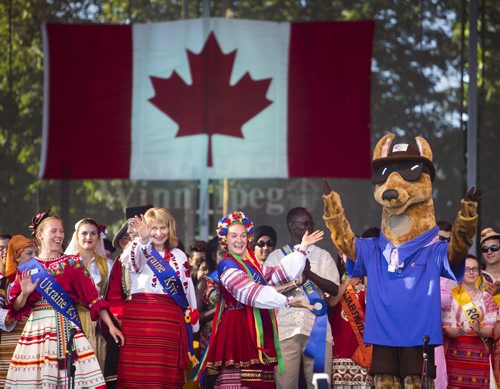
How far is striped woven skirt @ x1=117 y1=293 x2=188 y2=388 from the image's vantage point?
848 centimetres

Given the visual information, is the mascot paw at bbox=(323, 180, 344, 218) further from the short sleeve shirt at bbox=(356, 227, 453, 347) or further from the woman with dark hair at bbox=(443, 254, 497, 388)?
the woman with dark hair at bbox=(443, 254, 497, 388)

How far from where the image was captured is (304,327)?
30.9ft

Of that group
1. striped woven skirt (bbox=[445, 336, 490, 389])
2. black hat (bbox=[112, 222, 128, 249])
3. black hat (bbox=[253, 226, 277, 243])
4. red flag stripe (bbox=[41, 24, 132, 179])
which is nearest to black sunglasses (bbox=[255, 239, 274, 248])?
black hat (bbox=[253, 226, 277, 243])

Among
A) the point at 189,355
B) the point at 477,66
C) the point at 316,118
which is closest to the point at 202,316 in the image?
the point at 189,355

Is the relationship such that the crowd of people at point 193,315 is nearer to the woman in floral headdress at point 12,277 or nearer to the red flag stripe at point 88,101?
the woman in floral headdress at point 12,277

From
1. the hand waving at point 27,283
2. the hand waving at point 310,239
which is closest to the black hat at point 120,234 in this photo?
the hand waving at point 27,283

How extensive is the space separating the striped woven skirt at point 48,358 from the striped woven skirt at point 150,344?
0.40m

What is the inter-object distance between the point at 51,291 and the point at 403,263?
260 cm

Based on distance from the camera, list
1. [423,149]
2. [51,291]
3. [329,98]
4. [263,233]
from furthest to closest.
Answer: [329,98] → [263,233] → [51,291] → [423,149]

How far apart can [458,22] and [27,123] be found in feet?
18.0

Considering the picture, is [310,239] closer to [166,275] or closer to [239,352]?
[239,352]

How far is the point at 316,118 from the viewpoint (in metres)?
13.4

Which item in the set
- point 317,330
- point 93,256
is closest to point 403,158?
point 317,330

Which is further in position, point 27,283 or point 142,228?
point 142,228
